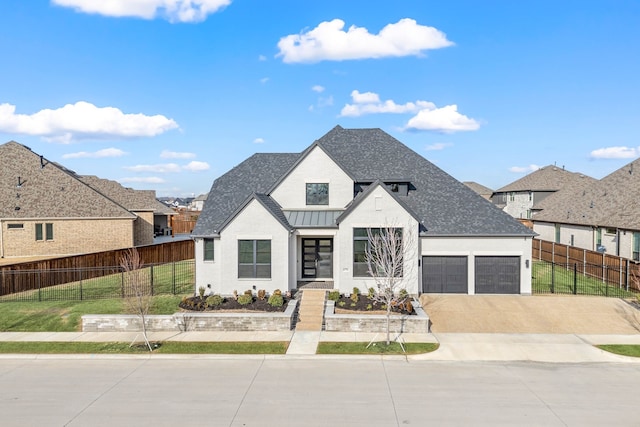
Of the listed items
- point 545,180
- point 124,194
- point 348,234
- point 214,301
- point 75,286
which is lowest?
point 75,286

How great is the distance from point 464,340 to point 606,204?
2287 cm

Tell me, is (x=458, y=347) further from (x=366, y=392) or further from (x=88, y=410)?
(x=88, y=410)

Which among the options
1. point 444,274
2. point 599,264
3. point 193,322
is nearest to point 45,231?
point 193,322

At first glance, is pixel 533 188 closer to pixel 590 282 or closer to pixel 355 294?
pixel 590 282

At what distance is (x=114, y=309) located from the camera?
64.6 feet

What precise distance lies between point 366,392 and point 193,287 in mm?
15136

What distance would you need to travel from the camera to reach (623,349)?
15078mm

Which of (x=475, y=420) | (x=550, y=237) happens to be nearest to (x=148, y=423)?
(x=475, y=420)

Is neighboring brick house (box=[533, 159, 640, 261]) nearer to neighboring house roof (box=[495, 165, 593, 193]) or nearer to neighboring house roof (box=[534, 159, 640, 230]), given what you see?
neighboring house roof (box=[534, 159, 640, 230])

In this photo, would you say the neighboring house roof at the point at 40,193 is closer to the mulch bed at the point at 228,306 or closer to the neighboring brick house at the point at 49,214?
the neighboring brick house at the point at 49,214

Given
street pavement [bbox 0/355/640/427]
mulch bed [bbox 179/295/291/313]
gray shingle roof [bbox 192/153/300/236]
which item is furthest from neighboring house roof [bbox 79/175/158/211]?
street pavement [bbox 0/355/640/427]

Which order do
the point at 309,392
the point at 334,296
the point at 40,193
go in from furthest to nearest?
the point at 40,193
the point at 334,296
the point at 309,392

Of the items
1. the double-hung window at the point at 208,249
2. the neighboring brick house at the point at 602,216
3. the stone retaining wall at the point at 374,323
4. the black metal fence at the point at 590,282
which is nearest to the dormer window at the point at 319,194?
the double-hung window at the point at 208,249

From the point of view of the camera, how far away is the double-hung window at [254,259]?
70.6ft
